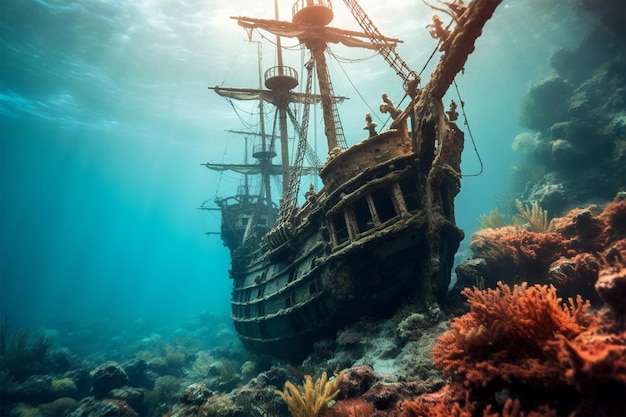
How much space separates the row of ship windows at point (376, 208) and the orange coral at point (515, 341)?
4922mm

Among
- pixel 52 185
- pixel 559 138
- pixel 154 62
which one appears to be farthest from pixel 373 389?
pixel 52 185

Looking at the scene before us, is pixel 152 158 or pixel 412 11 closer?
pixel 412 11

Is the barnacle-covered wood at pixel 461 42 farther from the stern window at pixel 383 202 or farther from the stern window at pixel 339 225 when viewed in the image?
the stern window at pixel 339 225

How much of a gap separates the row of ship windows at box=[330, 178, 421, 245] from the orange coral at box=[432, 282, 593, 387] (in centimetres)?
492

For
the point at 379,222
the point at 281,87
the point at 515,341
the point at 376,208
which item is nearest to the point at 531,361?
the point at 515,341

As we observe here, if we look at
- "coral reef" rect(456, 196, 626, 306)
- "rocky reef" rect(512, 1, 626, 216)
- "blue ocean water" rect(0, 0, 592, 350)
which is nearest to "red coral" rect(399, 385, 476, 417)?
"coral reef" rect(456, 196, 626, 306)

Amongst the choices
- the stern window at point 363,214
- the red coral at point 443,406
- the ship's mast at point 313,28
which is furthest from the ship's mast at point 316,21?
the red coral at point 443,406

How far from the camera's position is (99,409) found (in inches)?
401

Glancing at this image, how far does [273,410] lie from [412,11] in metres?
40.3

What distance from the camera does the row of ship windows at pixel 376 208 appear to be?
8.48 m

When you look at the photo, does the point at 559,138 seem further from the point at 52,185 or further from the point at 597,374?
the point at 52,185

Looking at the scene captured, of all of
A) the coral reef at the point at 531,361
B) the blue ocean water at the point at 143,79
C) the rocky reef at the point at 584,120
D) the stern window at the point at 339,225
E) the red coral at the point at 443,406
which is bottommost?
the red coral at the point at 443,406

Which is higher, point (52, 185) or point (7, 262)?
point (52, 185)

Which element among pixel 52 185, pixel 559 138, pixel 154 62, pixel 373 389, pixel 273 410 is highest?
pixel 52 185
